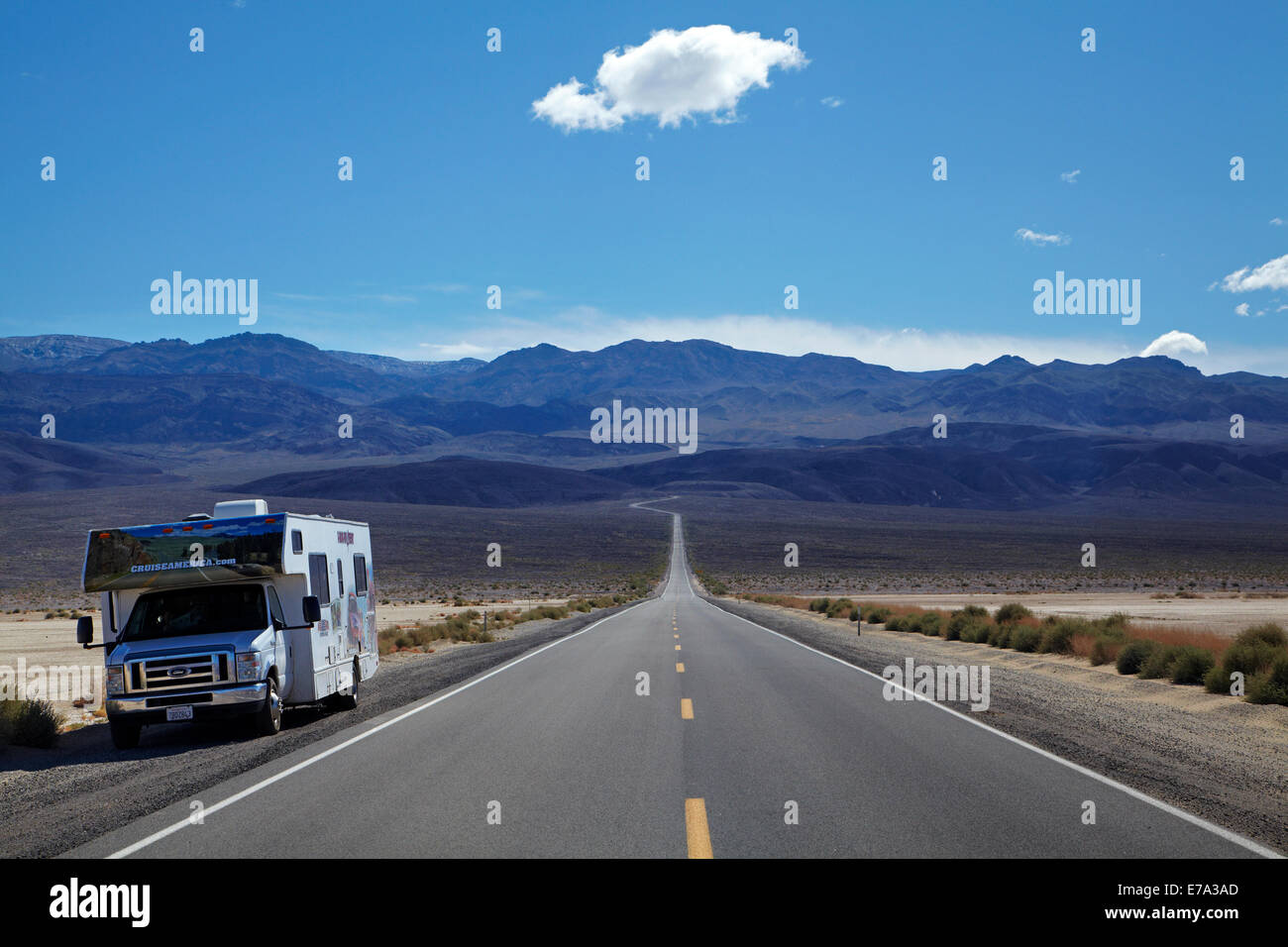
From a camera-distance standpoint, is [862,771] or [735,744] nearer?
[862,771]

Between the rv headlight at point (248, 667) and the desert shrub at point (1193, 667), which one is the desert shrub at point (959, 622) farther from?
the rv headlight at point (248, 667)

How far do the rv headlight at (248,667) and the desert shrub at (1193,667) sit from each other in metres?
14.9

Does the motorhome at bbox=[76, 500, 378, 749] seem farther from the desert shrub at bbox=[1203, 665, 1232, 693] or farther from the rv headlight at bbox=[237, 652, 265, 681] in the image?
the desert shrub at bbox=[1203, 665, 1232, 693]

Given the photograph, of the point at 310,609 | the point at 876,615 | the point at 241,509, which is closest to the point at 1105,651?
the point at 310,609

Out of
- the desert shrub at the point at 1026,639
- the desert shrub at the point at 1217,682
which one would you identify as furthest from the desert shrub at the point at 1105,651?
the desert shrub at the point at 1217,682

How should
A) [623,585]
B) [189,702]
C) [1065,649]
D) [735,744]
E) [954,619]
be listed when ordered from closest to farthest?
1. [735,744]
2. [189,702]
3. [1065,649]
4. [954,619]
5. [623,585]

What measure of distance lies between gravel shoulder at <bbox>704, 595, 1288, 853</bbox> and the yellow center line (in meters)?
3.90

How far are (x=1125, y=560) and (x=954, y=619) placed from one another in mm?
75430

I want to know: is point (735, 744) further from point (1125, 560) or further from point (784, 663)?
point (1125, 560)

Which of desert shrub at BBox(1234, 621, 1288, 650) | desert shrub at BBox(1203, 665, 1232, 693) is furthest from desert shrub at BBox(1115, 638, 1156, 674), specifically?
desert shrub at BBox(1203, 665, 1232, 693)

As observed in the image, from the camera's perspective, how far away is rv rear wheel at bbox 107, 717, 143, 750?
12392mm
